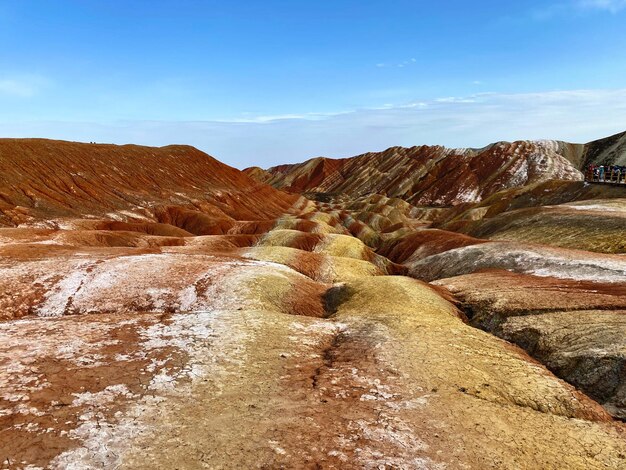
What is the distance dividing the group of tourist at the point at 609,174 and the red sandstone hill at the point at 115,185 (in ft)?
335

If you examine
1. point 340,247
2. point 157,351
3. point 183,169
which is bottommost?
point 340,247

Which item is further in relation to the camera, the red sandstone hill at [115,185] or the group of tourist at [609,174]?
the red sandstone hill at [115,185]

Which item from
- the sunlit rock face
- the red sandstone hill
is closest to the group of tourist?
the sunlit rock face

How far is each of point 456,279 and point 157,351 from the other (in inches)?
1373

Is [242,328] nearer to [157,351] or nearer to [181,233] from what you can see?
[157,351]

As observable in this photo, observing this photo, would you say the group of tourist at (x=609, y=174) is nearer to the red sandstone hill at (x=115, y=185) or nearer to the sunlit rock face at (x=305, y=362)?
the sunlit rock face at (x=305, y=362)

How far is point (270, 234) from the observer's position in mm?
78438

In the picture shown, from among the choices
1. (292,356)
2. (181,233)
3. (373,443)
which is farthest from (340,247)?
(373,443)

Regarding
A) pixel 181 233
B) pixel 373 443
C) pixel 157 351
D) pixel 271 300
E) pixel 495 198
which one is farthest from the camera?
pixel 495 198

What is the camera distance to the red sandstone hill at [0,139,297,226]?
103125 millimetres

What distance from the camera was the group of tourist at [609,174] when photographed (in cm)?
8618

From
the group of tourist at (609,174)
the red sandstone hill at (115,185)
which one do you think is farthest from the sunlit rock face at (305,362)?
the red sandstone hill at (115,185)

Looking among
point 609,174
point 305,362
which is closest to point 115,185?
point 305,362

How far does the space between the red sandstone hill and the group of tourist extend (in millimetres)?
102178
